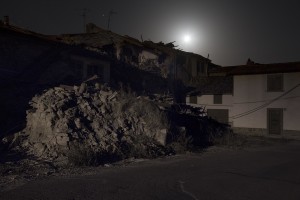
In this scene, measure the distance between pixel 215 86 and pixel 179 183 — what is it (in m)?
23.3

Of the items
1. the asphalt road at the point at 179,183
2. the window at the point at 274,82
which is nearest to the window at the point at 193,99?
the window at the point at 274,82

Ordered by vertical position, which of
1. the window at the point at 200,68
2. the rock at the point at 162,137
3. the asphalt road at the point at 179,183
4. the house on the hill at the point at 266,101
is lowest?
the asphalt road at the point at 179,183

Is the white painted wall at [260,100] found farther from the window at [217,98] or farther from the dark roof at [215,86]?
the window at [217,98]

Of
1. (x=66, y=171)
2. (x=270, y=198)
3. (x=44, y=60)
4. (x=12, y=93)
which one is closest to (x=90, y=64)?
(x=44, y=60)

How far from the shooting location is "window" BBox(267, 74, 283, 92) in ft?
90.0

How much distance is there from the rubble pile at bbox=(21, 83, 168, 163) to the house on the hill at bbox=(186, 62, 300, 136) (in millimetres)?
12803

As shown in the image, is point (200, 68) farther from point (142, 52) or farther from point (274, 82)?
point (274, 82)

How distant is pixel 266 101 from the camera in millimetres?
28031

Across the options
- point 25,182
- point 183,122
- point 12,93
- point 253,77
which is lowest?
point 25,182

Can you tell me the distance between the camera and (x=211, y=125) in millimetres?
22453

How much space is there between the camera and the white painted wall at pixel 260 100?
26734 mm

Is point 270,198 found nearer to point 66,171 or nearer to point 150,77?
point 66,171

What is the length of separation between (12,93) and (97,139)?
5216mm

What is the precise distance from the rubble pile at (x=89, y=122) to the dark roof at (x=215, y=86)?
1391cm
